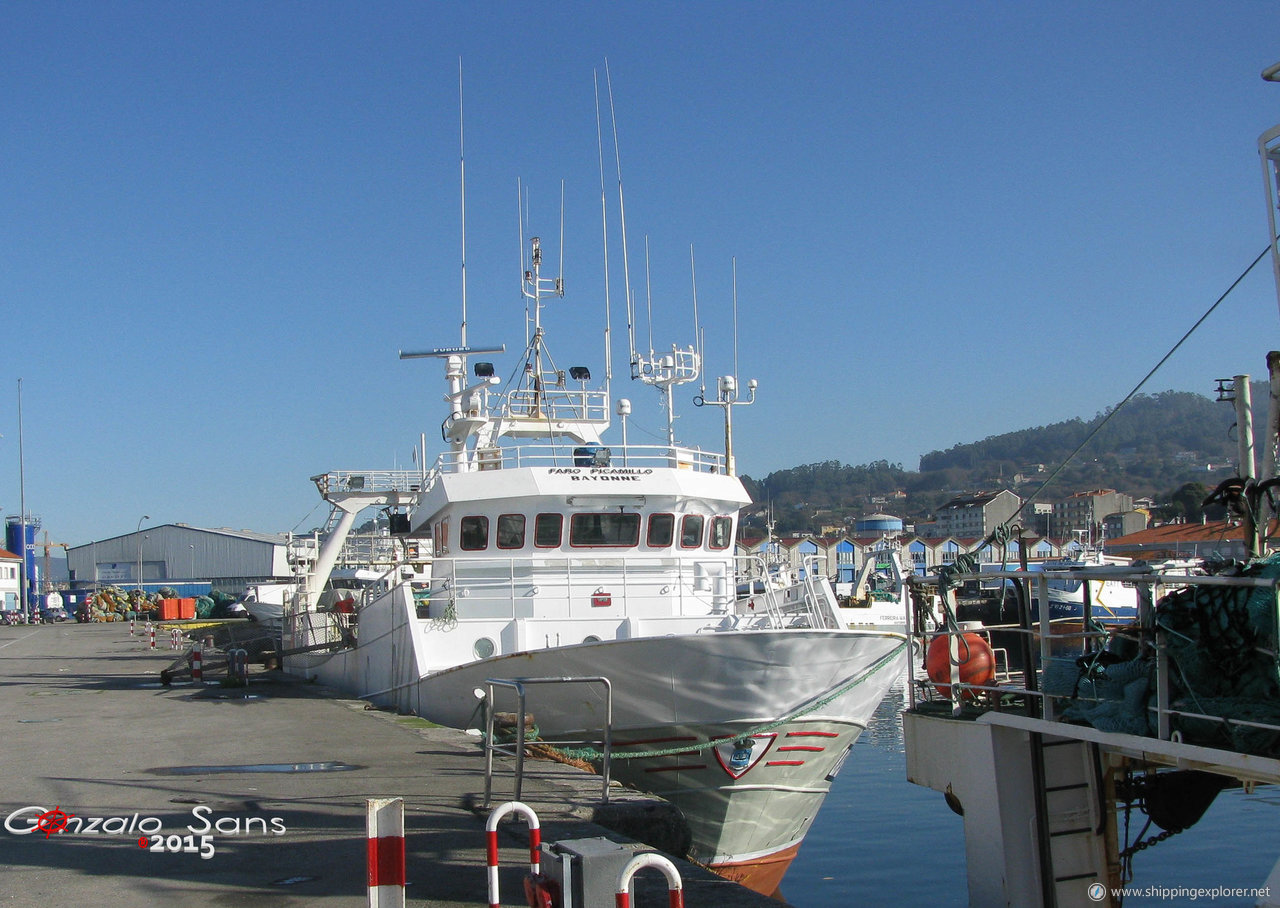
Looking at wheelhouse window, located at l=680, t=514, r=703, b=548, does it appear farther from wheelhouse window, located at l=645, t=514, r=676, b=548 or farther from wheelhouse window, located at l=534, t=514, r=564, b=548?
wheelhouse window, located at l=534, t=514, r=564, b=548

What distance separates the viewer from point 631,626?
1278cm

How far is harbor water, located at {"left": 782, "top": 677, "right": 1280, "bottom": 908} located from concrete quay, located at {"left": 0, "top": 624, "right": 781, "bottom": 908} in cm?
449

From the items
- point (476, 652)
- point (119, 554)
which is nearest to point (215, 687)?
point (476, 652)

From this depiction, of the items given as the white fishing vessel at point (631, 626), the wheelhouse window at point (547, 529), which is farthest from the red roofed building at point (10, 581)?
the wheelhouse window at point (547, 529)

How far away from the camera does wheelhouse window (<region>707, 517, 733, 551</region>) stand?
15.1 m

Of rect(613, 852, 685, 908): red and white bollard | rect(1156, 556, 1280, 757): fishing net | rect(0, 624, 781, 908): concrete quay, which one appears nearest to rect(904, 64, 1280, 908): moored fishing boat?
rect(1156, 556, 1280, 757): fishing net

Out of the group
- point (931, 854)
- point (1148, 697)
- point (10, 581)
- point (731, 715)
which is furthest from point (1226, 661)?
point (10, 581)

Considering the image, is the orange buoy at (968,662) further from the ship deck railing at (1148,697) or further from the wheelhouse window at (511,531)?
the wheelhouse window at (511,531)

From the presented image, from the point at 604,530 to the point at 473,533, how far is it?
1.77m

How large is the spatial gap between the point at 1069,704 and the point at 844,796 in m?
10.7

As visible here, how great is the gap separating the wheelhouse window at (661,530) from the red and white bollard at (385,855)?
9.73 meters

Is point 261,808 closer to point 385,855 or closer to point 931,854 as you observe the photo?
point 385,855

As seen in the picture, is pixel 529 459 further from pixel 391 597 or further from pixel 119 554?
pixel 119 554

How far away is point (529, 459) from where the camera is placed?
589 inches
